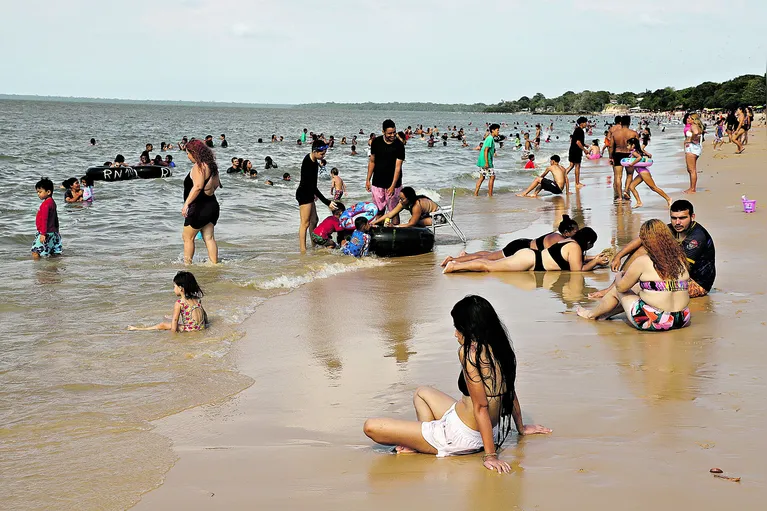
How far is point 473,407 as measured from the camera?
392cm

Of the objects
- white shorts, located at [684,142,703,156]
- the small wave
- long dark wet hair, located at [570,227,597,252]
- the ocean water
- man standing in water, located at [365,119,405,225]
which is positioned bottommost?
the ocean water

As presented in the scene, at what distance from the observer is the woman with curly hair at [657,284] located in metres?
5.92

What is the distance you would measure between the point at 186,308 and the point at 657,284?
12.7ft

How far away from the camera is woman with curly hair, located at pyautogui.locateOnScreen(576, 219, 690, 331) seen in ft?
19.4

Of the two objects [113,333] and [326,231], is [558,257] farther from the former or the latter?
[113,333]

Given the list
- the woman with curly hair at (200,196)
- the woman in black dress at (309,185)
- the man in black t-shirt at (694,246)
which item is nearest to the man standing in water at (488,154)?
the woman in black dress at (309,185)

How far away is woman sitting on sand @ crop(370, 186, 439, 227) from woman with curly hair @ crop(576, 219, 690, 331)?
5054mm

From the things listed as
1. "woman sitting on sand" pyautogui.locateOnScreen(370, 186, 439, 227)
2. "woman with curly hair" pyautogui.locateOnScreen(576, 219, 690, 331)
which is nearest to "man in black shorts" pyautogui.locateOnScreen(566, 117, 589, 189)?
"woman sitting on sand" pyautogui.locateOnScreen(370, 186, 439, 227)

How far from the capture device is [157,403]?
517 centimetres

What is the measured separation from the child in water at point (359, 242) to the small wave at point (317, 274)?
0.73 ft

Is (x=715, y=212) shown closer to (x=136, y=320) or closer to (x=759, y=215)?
(x=759, y=215)

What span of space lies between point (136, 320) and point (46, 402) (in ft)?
7.37

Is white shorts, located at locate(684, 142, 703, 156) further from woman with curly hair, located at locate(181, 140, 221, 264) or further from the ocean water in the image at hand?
woman with curly hair, located at locate(181, 140, 221, 264)

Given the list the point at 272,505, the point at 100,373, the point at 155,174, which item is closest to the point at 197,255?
the point at 100,373
